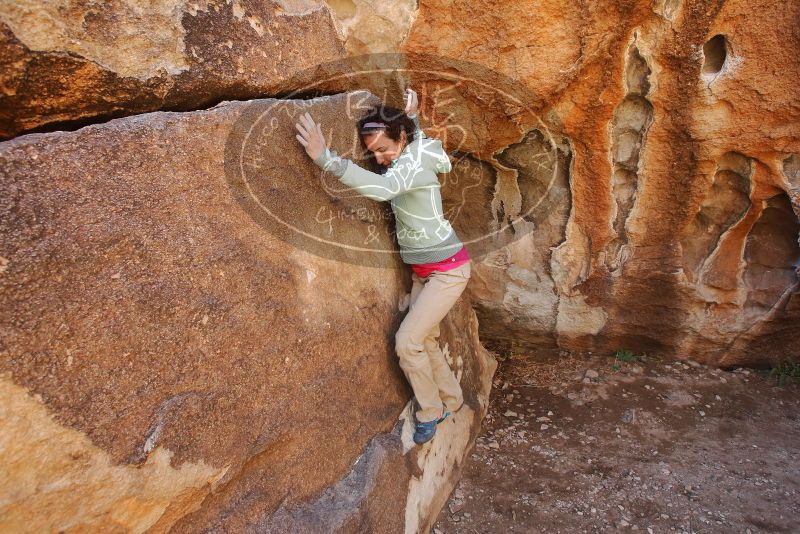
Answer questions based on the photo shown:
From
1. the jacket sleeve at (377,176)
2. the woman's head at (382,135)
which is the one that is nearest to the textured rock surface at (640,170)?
the woman's head at (382,135)

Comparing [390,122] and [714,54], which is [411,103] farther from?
[714,54]

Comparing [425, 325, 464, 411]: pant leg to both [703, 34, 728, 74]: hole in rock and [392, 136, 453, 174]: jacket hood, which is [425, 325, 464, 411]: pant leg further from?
[703, 34, 728, 74]: hole in rock

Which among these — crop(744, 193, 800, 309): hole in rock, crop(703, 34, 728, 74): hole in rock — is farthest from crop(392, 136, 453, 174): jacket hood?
crop(744, 193, 800, 309): hole in rock

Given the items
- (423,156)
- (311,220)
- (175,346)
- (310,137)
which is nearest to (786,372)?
(423,156)

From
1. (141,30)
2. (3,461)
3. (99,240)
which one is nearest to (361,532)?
(3,461)

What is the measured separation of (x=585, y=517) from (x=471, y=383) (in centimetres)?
79

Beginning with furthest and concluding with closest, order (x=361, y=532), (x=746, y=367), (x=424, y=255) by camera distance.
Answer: (x=746, y=367)
(x=424, y=255)
(x=361, y=532)

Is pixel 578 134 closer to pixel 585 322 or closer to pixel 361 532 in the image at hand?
pixel 585 322

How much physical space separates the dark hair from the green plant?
2606 millimetres

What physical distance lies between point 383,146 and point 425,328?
70 centimetres

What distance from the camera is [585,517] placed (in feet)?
7.95

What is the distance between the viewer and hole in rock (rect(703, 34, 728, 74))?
238 cm

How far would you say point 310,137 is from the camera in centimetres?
175

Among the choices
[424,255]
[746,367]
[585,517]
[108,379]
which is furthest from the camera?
[746,367]
